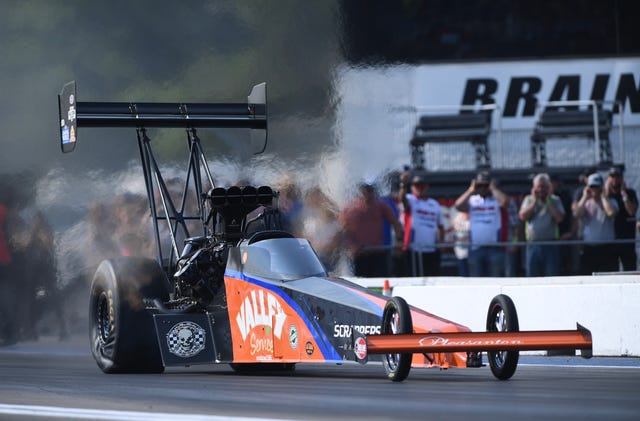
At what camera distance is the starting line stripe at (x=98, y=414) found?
792cm

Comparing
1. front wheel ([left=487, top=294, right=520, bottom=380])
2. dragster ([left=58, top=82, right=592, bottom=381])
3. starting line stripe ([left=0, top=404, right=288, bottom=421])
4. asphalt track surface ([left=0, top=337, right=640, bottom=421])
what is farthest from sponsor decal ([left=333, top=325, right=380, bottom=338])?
starting line stripe ([left=0, top=404, right=288, bottom=421])

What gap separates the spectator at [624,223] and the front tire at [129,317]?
814 cm

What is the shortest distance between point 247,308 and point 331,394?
8.19 ft

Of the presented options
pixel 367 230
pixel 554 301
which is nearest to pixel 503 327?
pixel 554 301

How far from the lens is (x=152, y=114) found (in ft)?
46.8

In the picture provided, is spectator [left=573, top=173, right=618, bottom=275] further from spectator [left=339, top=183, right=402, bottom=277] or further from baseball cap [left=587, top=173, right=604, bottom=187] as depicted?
spectator [left=339, top=183, right=402, bottom=277]

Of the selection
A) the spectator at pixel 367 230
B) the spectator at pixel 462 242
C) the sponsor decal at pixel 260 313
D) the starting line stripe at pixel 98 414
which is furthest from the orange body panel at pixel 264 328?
the spectator at pixel 367 230

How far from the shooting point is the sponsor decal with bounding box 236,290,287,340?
451 inches

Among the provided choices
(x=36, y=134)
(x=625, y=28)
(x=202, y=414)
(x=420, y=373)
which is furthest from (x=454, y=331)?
(x=625, y=28)

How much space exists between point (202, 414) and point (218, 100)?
11.9 m

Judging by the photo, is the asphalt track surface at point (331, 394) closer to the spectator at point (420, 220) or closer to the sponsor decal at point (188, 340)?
the sponsor decal at point (188, 340)

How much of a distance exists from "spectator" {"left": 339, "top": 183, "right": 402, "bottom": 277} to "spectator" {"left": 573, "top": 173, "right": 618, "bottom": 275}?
2.63 metres

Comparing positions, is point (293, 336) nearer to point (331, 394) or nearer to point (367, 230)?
point (331, 394)

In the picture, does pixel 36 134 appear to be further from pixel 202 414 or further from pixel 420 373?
pixel 202 414
